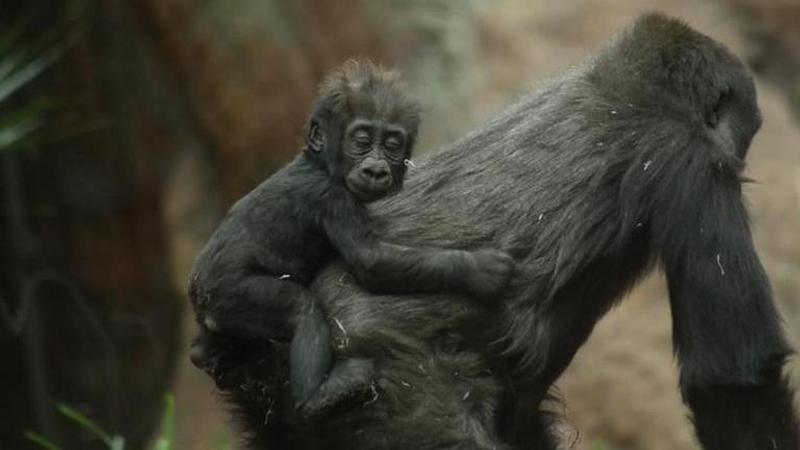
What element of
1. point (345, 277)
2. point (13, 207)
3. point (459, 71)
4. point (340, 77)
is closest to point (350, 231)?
point (345, 277)

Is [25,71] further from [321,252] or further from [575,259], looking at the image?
[575,259]

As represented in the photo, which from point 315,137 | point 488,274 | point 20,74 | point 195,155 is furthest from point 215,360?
point 195,155

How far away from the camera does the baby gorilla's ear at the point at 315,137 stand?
444 cm

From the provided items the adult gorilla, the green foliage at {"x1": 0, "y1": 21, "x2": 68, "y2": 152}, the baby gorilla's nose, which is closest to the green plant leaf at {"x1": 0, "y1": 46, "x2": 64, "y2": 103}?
the green foliage at {"x1": 0, "y1": 21, "x2": 68, "y2": 152}

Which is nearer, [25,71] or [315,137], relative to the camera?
[315,137]

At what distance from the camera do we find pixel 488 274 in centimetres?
441

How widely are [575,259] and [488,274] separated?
0.88 feet


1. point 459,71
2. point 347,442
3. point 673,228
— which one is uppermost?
point 459,71

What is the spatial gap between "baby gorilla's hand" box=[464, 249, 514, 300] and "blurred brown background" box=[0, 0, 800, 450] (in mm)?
3420

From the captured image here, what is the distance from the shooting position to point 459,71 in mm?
8102

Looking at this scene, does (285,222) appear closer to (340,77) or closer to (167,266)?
(340,77)

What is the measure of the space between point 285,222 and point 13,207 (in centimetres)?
532

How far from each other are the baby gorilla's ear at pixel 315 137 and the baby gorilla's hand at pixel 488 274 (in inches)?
19.4

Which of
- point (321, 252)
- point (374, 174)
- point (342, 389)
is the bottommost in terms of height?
point (342, 389)
